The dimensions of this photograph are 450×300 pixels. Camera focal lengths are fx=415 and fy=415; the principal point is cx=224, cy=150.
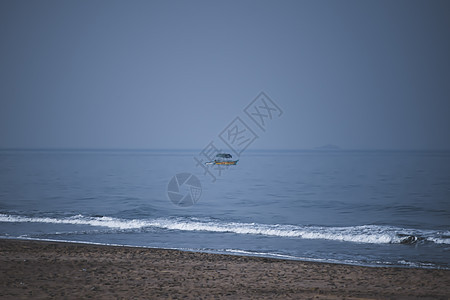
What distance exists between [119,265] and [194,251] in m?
3.62

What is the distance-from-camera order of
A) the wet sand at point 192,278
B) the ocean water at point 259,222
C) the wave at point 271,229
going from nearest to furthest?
the wet sand at point 192,278
the ocean water at point 259,222
the wave at point 271,229

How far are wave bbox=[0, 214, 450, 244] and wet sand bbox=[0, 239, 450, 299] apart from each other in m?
5.88

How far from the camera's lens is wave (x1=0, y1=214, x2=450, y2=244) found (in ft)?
61.0

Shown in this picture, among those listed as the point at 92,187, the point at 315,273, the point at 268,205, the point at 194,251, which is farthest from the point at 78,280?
the point at 92,187

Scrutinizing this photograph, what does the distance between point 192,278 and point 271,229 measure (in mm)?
10240

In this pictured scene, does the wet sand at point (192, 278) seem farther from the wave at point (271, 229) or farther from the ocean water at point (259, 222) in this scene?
the wave at point (271, 229)

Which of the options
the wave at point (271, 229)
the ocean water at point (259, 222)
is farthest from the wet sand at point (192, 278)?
the wave at point (271, 229)

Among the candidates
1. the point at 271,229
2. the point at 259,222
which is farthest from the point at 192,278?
the point at 259,222

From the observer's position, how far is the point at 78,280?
11.0 metres

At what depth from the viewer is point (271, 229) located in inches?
830

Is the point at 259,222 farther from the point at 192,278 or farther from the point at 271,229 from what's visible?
the point at 192,278

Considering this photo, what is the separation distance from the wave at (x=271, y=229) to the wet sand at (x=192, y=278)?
5875 mm

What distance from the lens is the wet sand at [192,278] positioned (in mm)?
9969

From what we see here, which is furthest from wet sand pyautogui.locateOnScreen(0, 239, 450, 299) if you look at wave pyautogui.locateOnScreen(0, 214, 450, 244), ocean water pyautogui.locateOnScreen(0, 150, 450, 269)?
wave pyautogui.locateOnScreen(0, 214, 450, 244)
